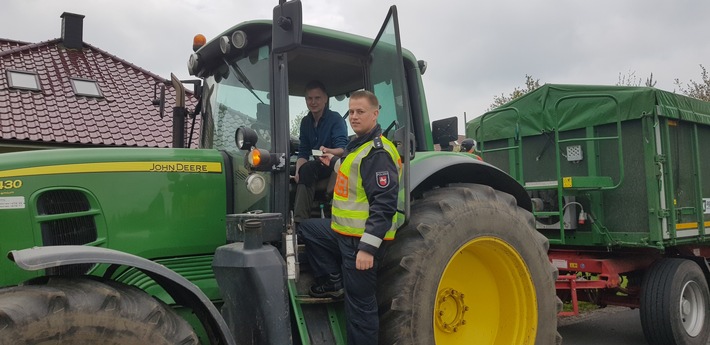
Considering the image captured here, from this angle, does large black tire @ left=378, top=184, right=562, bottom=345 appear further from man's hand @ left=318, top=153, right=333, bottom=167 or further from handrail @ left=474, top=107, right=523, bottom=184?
handrail @ left=474, top=107, right=523, bottom=184

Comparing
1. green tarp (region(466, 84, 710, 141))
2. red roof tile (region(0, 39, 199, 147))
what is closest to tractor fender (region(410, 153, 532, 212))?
green tarp (region(466, 84, 710, 141))

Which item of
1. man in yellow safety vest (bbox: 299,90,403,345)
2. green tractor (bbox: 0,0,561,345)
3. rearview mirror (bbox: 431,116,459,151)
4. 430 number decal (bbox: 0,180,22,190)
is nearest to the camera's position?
green tractor (bbox: 0,0,561,345)

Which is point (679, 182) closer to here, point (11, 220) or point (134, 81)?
point (11, 220)

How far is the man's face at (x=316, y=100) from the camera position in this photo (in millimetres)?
3812

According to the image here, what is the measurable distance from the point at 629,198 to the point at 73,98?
506 inches

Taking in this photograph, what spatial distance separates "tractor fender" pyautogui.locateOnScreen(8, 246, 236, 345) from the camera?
92.3 inches

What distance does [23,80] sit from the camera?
1401 cm

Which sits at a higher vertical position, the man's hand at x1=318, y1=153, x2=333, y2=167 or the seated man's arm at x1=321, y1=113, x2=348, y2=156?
the seated man's arm at x1=321, y1=113, x2=348, y2=156

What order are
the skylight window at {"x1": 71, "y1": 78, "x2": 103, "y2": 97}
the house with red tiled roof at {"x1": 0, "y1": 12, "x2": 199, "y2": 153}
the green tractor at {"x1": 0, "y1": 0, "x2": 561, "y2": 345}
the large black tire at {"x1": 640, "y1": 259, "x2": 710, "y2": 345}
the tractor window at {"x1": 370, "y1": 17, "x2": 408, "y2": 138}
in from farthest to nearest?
the skylight window at {"x1": 71, "y1": 78, "x2": 103, "y2": 97} → the house with red tiled roof at {"x1": 0, "y1": 12, "x2": 199, "y2": 153} → the large black tire at {"x1": 640, "y1": 259, "x2": 710, "y2": 345} → the tractor window at {"x1": 370, "y1": 17, "x2": 408, "y2": 138} → the green tractor at {"x1": 0, "y1": 0, "x2": 561, "y2": 345}

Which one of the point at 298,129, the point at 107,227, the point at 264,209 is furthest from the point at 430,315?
the point at 107,227

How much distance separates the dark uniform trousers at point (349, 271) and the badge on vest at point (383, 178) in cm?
33

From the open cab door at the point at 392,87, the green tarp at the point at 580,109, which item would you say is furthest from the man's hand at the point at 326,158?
the green tarp at the point at 580,109

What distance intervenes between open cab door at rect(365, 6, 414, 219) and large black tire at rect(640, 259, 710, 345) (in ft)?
12.0

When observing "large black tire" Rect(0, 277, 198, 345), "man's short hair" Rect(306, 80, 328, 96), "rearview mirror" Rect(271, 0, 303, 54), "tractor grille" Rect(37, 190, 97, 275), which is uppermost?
"rearview mirror" Rect(271, 0, 303, 54)
